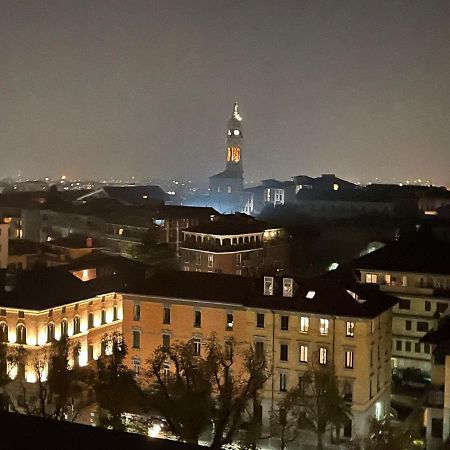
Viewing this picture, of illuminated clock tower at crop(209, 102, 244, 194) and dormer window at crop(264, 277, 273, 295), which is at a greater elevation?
illuminated clock tower at crop(209, 102, 244, 194)

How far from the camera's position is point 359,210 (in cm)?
7844

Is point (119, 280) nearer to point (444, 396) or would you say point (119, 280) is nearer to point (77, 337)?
point (77, 337)

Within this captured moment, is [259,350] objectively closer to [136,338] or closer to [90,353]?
[136,338]

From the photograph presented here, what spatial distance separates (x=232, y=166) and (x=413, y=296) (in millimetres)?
87659

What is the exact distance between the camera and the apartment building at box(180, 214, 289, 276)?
4691 cm

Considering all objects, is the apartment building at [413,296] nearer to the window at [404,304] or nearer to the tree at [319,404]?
the window at [404,304]

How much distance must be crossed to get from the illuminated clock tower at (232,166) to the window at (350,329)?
284ft

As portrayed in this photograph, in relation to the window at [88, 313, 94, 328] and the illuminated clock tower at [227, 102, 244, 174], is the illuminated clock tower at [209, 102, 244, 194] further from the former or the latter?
the window at [88, 313, 94, 328]

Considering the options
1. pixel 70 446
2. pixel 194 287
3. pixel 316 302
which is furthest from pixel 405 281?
pixel 70 446

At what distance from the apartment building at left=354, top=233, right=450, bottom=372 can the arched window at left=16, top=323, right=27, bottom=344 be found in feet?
51.5

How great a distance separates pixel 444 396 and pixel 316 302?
218 inches

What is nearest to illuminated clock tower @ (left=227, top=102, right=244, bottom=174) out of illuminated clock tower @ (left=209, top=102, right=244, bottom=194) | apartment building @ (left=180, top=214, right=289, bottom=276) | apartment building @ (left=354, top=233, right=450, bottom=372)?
illuminated clock tower @ (left=209, top=102, right=244, bottom=194)

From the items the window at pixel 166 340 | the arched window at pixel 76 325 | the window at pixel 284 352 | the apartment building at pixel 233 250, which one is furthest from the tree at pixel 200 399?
the apartment building at pixel 233 250

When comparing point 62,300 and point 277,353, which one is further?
point 62,300
